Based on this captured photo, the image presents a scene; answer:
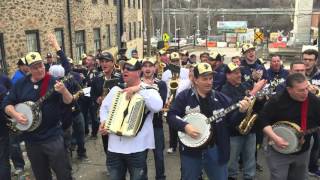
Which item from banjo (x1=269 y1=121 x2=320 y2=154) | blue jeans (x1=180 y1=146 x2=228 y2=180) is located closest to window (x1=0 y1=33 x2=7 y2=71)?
blue jeans (x1=180 y1=146 x2=228 y2=180)

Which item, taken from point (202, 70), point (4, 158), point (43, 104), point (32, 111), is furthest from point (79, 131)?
point (202, 70)

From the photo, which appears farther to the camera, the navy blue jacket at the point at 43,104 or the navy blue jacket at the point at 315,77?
the navy blue jacket at the point at 315,77

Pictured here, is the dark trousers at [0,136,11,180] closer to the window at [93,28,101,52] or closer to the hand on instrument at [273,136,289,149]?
the hand on instrument at [273,136,289,149]

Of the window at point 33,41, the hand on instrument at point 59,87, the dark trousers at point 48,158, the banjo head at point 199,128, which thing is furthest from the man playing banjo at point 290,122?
the window at point 33,41

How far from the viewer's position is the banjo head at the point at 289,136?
457 centimetres

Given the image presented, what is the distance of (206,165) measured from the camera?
15.4ft

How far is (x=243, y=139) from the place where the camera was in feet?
19.3

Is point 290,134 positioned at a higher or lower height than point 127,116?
lower

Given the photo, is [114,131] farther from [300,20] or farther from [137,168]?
[300,20]

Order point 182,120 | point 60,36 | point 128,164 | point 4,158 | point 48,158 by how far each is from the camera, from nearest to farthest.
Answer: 1. point 182,120
2. point 128,164
3. point 48,158
4. point 4,158
5. point 60,36

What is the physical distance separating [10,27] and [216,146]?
34.3 ft

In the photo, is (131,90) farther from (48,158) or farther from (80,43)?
(80,43)

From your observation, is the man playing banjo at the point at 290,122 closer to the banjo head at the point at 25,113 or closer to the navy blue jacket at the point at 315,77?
the navy blue jacket at the point at 315,77

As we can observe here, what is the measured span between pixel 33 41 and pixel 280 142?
12378 mm
